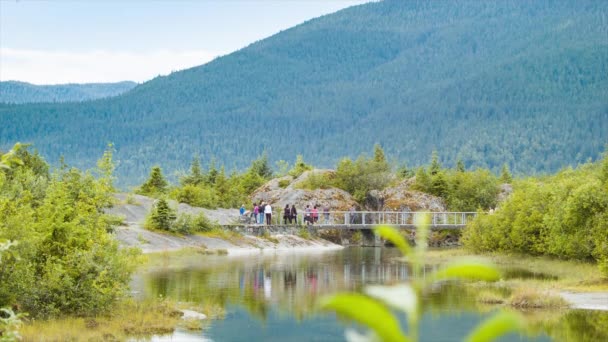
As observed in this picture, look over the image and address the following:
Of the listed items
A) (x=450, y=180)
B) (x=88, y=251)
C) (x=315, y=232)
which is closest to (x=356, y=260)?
(x=315, y=232)

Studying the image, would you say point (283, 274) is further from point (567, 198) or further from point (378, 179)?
point (378, 179)

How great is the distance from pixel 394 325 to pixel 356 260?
5971 centimetres

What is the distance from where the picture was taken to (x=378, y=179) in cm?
9950

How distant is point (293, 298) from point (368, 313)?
3743cm

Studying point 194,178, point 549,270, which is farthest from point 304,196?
point 549,270

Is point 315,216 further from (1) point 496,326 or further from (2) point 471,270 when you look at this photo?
(1) point 496,326

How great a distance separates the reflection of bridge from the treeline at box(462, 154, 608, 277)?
13.0 meters

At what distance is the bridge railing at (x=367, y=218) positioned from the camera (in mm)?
81750

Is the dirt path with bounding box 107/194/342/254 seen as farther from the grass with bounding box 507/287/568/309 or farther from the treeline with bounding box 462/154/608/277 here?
the grass with bounding box 507/287/568/309

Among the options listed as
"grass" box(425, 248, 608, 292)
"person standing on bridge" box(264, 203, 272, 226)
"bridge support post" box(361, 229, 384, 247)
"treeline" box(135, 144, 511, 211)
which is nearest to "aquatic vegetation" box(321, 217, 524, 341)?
"grass" box(425, 248, 608, 292)

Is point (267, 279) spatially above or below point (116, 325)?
above

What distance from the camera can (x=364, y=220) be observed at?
82.9m

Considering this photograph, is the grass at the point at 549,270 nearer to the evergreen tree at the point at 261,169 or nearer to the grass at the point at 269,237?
the grass at the point at 269,237

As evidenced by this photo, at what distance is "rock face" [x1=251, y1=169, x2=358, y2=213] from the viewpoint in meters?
91.6
